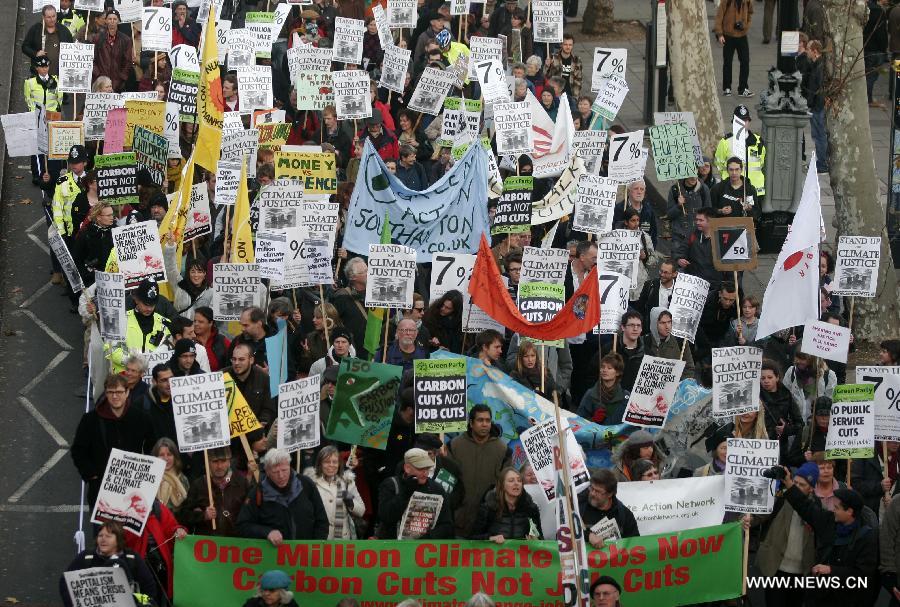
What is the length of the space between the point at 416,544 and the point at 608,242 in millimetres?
5273

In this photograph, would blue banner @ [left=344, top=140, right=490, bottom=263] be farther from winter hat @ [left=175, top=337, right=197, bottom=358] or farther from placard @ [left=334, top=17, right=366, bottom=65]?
placard @ [left=334, top=17, right=366, bottom=65]

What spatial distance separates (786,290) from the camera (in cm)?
1447

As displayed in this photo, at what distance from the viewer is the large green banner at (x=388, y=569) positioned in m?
11.7

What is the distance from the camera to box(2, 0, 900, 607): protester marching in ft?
38.6

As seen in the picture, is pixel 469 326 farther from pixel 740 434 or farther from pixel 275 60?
pixel 275 60

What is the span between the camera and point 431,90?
21.2 metres

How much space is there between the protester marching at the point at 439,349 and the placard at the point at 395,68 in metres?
0.04

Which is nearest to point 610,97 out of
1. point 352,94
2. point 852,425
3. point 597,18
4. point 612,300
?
point 352,94

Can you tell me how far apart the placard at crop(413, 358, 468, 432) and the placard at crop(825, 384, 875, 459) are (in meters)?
2.54

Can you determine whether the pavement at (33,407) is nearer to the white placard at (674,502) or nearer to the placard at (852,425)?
the white placard at (674,502)

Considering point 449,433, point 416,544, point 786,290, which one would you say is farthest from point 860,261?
point 416,544

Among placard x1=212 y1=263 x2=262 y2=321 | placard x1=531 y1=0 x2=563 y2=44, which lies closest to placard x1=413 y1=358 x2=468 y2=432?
placard x1=212 y1=263 x2=262 y2=321

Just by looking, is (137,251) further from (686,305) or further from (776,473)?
(776,473)

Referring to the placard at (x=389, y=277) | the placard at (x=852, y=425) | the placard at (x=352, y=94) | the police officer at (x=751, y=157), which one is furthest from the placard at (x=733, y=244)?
the placard at (x=352, y=94)
